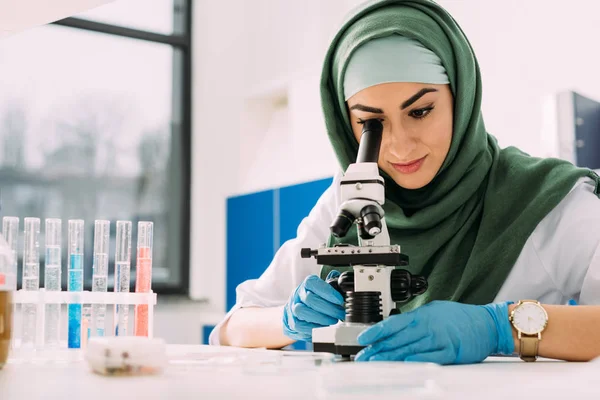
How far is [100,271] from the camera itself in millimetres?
1271

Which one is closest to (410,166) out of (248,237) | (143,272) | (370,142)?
(370,142)

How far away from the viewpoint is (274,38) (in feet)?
14.9

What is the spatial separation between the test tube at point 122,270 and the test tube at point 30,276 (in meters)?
0.14

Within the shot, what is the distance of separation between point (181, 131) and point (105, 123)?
1.97 ft

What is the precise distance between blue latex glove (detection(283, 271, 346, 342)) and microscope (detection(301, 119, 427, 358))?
16 cm

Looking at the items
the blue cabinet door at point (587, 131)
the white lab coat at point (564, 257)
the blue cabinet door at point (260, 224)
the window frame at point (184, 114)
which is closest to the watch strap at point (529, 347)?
the white lab coat at point (564, 257)

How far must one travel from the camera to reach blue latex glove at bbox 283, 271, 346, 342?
124cm

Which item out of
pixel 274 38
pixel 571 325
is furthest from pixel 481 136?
pixel 274 38

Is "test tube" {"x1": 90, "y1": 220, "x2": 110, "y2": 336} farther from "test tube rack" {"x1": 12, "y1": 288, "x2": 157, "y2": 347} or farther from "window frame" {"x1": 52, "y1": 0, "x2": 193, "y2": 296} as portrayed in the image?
"window frame" {"x1": 52, "y1": 0, "x2": 193, "y2": 296}

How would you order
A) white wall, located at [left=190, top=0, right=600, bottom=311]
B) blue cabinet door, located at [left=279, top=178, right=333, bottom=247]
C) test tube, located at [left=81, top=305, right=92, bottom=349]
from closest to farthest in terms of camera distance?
test tube, located at [left=81, top=305, right=92, bottom=349] < white wall, located at [left=190, top=0, right=600, bottom=311] < blue cabinet door, located at [left=279, top=178, right=333, bottom=247]

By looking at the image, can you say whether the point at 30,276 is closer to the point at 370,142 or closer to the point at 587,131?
the point at 370,142

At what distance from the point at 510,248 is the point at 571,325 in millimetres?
323

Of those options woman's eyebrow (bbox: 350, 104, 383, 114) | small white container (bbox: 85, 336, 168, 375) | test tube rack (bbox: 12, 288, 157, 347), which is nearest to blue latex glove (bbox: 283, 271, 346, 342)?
test tube rack (bbox: 12, 288, 157, 347)

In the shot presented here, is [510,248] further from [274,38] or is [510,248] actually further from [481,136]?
[274,38]
